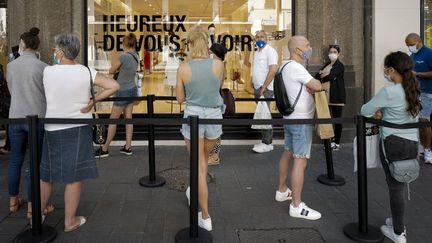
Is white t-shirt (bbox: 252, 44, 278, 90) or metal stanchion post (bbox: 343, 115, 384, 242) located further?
white t-shirt (bbox: 252, 44, 278, 90)

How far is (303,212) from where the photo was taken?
5.04 metres

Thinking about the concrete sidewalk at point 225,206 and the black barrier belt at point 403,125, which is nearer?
the black barrier belt at point 403,125

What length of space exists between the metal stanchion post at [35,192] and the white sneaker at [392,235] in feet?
10.3

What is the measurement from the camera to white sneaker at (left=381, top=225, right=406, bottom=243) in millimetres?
4375

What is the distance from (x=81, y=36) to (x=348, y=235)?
21.7 ft

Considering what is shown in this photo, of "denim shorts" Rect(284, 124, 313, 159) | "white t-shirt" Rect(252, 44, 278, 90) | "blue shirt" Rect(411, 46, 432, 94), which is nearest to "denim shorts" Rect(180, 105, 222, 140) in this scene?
"denim shorts" Rect(284, 124, 313, 159)

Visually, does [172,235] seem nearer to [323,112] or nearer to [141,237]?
[141,237]

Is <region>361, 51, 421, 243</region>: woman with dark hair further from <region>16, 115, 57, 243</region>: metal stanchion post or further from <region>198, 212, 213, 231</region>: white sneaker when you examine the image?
<region>16, 115, 57, 243</region>: metal stanchion post

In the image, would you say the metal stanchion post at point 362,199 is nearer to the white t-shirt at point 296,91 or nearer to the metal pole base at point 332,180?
the white t-shirt at point 296,91

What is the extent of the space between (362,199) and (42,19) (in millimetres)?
6936

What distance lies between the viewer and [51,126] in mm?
4449

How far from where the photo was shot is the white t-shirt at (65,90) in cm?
436

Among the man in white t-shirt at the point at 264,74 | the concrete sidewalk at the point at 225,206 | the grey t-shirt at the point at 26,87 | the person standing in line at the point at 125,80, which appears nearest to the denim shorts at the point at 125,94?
the person standing in line at the point at 125,80

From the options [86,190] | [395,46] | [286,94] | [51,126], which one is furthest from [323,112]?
[395,46]
